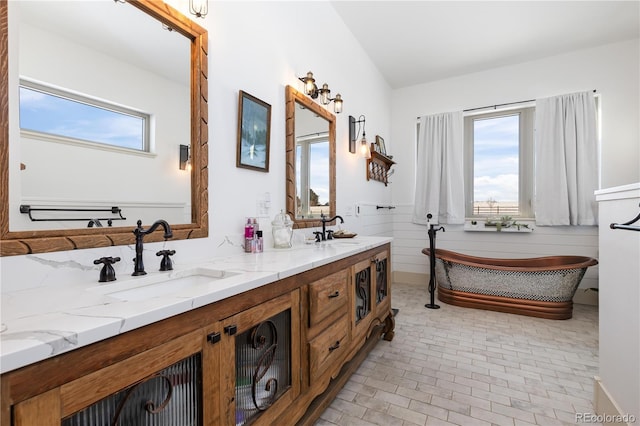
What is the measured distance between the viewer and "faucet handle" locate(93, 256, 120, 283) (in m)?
1.07

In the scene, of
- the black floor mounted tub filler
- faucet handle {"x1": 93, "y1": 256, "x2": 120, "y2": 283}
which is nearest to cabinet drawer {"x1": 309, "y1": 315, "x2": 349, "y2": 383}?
faucet handle {"x1": 93, "y1": 256, "x2": 120, "y2": 283}

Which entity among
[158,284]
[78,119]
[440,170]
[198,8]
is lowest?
[158,284]

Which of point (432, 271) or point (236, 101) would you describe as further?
point (432, 271)

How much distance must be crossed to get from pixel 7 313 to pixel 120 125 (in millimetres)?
800

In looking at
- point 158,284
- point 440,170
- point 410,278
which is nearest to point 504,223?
point 440,170

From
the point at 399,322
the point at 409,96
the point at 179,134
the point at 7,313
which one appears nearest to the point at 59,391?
the point at 7,313

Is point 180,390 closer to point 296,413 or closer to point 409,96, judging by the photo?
point 296,413

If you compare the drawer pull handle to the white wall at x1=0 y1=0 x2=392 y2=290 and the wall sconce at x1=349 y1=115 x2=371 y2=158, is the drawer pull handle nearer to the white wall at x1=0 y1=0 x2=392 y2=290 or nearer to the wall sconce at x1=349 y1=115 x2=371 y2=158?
the white wall at x1=0 y1=0 x2=392 y2=290

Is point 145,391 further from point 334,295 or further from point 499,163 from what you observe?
point 499,163

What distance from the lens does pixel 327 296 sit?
1546 mm

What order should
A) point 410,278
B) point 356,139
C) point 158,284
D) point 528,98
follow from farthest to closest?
point 410,278, point 528,98, point 356,139, point 158,284

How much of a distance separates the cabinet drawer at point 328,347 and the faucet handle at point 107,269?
881mm

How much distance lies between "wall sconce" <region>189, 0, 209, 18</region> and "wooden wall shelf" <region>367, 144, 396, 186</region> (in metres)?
2.59

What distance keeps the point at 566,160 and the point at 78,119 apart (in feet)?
15.4
